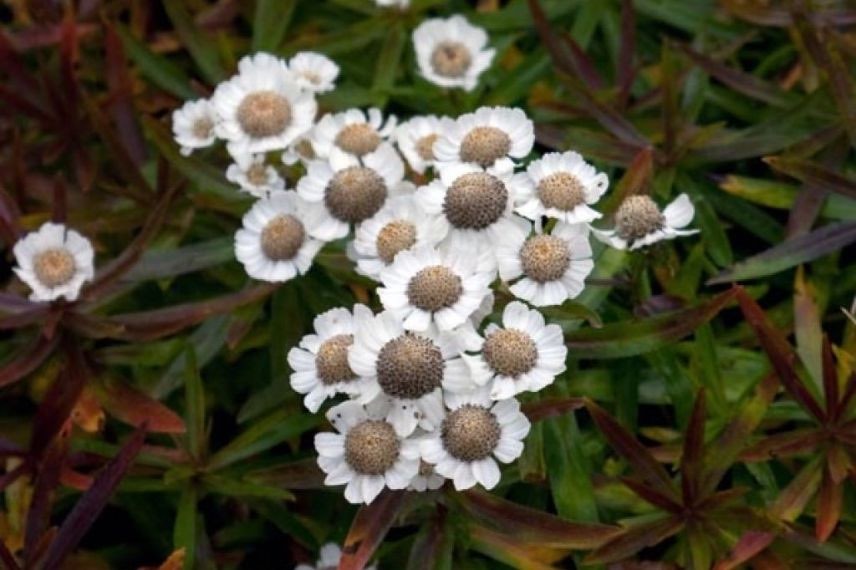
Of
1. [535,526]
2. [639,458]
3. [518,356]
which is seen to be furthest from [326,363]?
[639,458]

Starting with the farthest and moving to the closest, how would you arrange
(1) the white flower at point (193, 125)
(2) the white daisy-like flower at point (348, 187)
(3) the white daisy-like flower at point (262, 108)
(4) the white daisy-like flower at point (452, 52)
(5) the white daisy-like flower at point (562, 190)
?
1. (4) the white daisy-like flower at point (452, 52)
2. (1) the white flower at point (193, 125)
3. (3) the white daisy-like flower at point (262, 108)
4. (2) the white daisy-like flower at point (348, 187)
5. (5) the white daisy-like flower at point (562, 190)

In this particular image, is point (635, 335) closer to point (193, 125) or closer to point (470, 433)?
point (470, 433)

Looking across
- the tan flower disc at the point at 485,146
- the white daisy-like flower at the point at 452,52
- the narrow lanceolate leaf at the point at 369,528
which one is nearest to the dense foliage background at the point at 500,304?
the narrow lanceolate leaf at the point at 369,528

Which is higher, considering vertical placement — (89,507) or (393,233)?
(393,233)

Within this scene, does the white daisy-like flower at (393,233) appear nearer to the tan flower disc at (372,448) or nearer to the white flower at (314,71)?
the tan flower disc at (372,448)

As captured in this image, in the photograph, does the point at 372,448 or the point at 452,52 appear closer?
the point at 372,448

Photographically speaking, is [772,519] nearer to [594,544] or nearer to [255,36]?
[594,544]

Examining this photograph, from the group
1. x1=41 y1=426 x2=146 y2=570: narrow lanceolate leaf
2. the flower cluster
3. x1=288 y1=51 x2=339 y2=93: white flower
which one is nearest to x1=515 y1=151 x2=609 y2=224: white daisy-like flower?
the flower cluster
